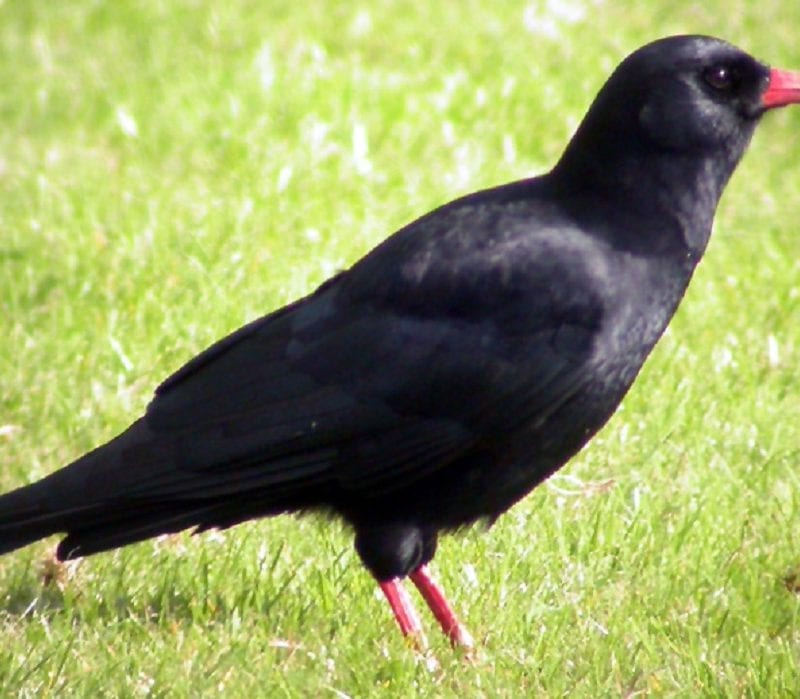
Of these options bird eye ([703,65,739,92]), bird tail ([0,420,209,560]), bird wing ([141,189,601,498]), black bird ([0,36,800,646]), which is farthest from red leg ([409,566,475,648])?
bird eye ([703,65,739,92])

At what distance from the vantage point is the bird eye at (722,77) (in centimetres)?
439

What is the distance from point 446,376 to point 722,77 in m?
1.08

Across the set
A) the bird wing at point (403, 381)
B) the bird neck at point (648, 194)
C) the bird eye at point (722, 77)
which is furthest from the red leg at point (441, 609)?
the bird eye at point (722, 77)

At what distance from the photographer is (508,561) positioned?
15.1 feet

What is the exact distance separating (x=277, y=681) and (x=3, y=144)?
15.3 feet

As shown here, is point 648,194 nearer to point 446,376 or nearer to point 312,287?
point 446,376

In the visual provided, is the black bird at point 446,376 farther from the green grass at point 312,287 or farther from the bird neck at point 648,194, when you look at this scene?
the green grass at point 312,287

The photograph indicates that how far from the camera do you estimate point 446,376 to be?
4.16 meters

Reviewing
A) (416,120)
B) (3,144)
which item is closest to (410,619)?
(416,120)

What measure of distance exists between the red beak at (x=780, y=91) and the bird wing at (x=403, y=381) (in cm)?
82

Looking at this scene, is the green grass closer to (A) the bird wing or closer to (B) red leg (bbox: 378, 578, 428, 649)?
(B) red leg (bbox: 378, 578, 428, 649)

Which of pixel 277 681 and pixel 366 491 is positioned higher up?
pixel 366 491

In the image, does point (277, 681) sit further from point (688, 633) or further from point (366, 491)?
point (688, 633)

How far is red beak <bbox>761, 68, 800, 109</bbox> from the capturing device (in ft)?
14.8
